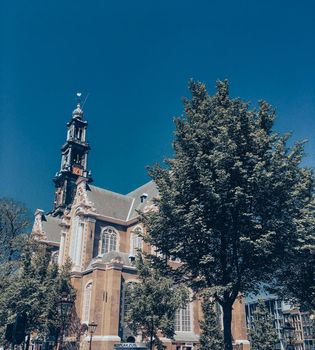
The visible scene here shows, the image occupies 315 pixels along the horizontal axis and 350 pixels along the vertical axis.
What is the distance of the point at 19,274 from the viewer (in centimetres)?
3203

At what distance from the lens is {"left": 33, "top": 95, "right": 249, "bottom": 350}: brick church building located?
114 ft

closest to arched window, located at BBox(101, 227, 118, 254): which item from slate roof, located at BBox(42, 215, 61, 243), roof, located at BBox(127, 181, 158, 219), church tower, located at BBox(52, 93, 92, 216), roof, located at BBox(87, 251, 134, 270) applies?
roof, located at BBox(127, 181, 158, 219)

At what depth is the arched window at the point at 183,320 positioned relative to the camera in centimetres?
3856

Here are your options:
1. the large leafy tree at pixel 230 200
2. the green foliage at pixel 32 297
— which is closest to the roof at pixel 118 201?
the green foliage at pixel 32 297

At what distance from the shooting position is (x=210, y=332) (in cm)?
3584

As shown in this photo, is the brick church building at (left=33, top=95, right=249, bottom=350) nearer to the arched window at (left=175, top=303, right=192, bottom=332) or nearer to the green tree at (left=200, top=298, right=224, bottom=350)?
the arched window at (left=175, top=303, right=192, bottom=332)

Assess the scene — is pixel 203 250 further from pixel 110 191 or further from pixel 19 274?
pixel 110 191

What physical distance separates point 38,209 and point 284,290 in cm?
5147

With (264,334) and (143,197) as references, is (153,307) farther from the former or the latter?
(143,197)

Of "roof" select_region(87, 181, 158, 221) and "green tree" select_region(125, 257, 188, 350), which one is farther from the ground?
"roof" select_region(87, 181, 158, 221)

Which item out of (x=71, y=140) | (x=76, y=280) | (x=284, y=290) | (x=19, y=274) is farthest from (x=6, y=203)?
(x=71, y=140)

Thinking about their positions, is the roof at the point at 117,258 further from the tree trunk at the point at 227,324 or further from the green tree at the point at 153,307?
the tree trunk at the point at 227,324

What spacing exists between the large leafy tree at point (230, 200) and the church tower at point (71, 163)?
52194mm

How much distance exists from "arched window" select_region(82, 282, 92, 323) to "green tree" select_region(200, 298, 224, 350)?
12.6 meters
